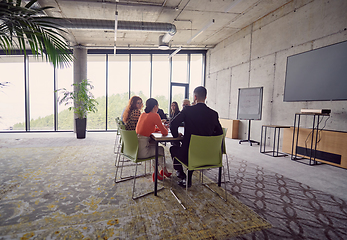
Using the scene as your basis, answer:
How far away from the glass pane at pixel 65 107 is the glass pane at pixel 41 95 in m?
0.30

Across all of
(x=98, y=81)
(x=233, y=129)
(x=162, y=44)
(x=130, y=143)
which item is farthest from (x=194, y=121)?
(x=98, y=81)

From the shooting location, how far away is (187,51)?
358 inches

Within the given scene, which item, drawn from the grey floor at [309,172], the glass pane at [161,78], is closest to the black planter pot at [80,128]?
the glass pane at [161,78]

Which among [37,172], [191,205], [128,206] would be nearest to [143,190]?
[128,206]

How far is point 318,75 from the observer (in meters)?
4.10

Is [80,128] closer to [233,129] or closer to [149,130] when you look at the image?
[149,130]

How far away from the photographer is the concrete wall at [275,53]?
13.5 feet

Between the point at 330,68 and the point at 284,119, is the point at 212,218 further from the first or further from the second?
the point at 284,119

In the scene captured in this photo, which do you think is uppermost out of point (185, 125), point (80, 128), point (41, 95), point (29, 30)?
point (29, 30)

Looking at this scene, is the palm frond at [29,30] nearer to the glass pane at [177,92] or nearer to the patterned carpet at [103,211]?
the patterned carpet at [103,211]

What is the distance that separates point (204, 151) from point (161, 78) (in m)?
7.19

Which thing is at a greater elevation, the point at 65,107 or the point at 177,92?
the point at 177,92

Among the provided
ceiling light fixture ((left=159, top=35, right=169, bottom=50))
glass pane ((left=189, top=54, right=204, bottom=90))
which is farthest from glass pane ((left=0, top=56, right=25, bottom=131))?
glass pane ((left=189, top=54, right=204, bottom=90))

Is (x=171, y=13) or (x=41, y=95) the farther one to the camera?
(x=41, y=95)
